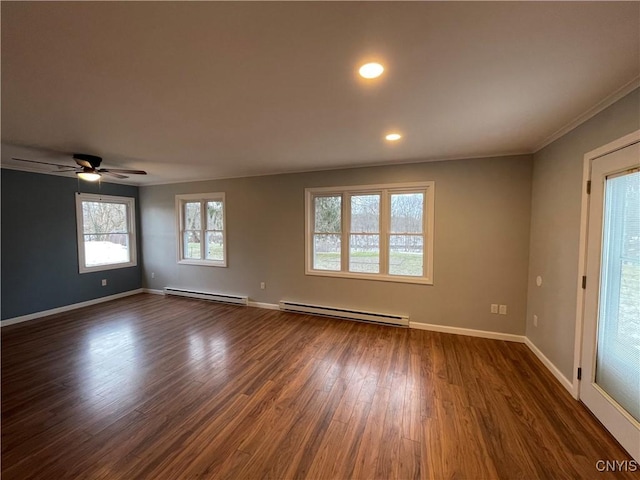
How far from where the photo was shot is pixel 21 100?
1.95 m

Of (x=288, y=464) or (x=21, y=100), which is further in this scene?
(x=21, y=100)

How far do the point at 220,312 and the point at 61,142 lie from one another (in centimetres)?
318

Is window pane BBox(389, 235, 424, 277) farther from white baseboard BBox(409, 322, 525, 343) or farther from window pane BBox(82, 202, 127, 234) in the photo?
window pane BBox(82, 202, 127, 234)

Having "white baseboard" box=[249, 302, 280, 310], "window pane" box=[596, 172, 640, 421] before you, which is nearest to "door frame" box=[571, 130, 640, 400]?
"window pane" box=[596, 172, 640, 421]

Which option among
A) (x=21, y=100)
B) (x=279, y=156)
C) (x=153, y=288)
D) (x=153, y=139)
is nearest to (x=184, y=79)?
(x=21, y=100)

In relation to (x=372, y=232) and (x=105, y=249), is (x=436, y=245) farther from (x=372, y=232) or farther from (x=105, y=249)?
(x=105, y=249)

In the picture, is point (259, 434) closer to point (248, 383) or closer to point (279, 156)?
point (248, 383)

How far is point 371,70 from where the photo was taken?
158 cm

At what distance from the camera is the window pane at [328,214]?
4.44m

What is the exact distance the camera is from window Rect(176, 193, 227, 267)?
211 inches

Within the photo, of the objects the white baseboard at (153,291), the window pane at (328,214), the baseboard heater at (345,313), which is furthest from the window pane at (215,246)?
the window pane at (328,214)

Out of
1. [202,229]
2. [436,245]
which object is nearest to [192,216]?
[202,229]

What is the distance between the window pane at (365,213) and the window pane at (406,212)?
250 mm

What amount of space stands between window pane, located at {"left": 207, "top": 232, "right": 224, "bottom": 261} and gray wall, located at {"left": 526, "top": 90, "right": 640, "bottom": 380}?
204 inches
